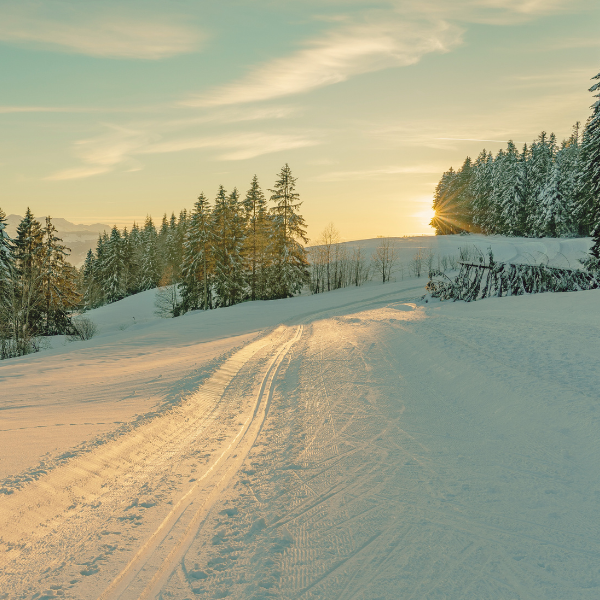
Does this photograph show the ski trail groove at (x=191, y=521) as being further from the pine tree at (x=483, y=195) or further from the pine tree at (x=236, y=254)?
the pine tree at (x=483, y=195)

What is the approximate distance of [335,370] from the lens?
10.7 meters

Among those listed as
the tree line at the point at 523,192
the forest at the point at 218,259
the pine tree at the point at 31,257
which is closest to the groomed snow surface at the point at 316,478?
the pine tree at the point at 31,257

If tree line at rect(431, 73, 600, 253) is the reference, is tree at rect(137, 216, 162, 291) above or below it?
below

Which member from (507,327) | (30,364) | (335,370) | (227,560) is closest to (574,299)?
(507,327)

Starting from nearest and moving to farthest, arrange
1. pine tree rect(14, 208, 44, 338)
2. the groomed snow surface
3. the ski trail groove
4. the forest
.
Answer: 1. the ski trail groove
2. the groomed snow surface
3. pine tree rect(14, 208, 44, 338)
4. the forest

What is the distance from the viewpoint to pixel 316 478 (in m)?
5.02

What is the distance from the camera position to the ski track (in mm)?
3334

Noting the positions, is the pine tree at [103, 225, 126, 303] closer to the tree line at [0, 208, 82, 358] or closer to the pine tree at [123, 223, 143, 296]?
the pine tree at [123, 223, 143, 296]

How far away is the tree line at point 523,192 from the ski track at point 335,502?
45340 mm

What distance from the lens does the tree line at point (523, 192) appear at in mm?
55844

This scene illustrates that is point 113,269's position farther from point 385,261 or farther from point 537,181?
point 537,181

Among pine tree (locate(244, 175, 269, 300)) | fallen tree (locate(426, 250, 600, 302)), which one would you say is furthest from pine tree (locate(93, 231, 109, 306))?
fallen tree (locate(426, 250, 600, 302))

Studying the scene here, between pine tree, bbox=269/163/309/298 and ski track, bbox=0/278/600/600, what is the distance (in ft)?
114

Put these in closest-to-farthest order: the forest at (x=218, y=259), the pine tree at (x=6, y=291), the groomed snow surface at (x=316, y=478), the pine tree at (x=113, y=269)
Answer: the groomed snow surface at (x=316, y=478)
the pine tree at (x=6, y=291)
the forest at (x=218, y=259)
the pine tree at (x=113, y=269)
